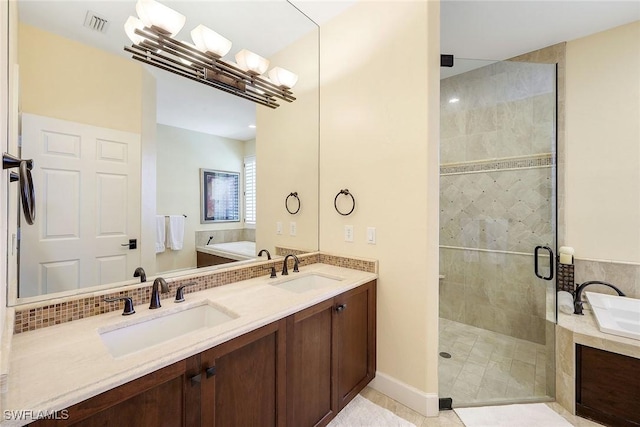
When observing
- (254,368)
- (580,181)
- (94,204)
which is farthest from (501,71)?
(94,204)

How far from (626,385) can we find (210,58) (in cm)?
320

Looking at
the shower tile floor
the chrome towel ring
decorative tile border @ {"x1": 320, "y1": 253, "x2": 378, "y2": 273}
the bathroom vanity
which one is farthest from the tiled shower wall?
the chrome towel ring

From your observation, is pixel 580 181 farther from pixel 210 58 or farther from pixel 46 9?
pixel 46 9

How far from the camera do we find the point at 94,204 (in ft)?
Answer: 4.35

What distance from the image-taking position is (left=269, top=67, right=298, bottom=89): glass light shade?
2.12 meters

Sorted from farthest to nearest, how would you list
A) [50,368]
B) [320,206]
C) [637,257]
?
[320,206] < [637,257] < [50,368]

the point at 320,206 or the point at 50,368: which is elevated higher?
the point at 320,206

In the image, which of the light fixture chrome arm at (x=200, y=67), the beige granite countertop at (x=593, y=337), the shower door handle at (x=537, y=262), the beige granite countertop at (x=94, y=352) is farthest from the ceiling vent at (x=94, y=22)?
the shower door handle at (x=537, y=262)

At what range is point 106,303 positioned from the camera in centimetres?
125

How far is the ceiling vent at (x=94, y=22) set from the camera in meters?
1.35

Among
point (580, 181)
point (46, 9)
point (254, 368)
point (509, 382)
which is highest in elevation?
point (46, 9)

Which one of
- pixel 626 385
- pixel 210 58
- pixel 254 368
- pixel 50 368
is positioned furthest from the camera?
pixel 210 58

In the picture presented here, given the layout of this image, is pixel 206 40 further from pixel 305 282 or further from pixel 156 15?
pixel 305 282

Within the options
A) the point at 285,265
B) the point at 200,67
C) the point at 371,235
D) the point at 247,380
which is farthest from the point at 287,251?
the point at 200,67
